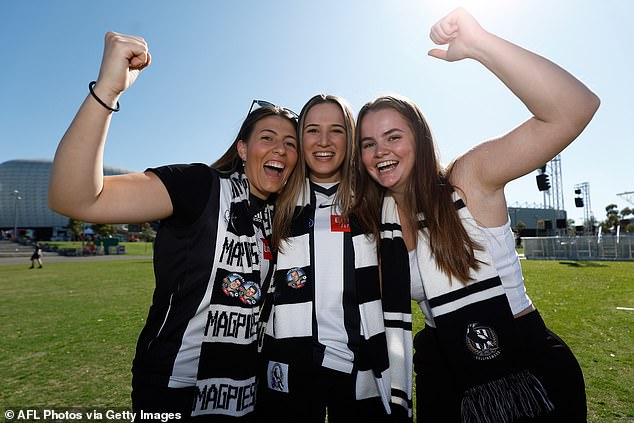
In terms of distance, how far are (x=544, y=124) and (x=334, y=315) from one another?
156 cm

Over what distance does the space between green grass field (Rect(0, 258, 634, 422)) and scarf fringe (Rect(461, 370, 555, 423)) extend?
2564 mm

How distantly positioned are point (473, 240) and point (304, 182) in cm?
127

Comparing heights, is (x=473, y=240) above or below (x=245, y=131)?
below

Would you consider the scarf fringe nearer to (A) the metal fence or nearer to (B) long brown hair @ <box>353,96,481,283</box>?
(B) long brown hair @ <box>353,96,481,283</box>

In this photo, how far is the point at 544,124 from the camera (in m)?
1.85

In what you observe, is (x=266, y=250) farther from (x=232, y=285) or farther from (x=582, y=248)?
(x=582, y=248)

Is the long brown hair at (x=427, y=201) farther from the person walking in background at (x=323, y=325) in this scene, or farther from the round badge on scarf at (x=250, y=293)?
the round badge on scarf at (x=250, y=293)

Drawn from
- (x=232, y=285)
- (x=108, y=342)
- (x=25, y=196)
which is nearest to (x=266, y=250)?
(x=232, y=285)

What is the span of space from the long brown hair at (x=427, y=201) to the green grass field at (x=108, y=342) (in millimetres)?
2945

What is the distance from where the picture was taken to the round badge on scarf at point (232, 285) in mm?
2102

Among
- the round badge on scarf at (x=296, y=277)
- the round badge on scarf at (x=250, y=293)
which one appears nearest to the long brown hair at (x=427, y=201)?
the round badge on scarf at (x=296, y=277)

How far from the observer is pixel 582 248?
3092 centimetres

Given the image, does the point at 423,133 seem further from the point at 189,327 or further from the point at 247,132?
the point at 189,327

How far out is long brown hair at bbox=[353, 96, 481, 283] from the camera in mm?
2178
